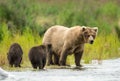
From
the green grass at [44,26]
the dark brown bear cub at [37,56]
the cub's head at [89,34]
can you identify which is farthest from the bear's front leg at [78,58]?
the dark brown bear cub at [37,56]

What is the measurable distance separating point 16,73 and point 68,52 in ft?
9.77

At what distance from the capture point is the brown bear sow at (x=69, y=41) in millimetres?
16891

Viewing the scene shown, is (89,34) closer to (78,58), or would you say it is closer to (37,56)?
(78,58)

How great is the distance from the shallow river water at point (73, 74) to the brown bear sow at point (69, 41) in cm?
74

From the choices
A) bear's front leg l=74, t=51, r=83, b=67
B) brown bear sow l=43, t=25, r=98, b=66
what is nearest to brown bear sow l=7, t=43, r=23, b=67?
brown bear sow l=43, t=25, r=98, b=66

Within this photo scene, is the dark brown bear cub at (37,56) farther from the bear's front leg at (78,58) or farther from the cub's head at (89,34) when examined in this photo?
the bear's front leg at (78,58)

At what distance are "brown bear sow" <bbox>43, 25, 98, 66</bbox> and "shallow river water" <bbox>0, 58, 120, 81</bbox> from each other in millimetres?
741

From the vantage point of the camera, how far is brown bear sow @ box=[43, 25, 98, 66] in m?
16.9

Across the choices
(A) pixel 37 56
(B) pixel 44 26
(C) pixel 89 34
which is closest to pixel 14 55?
(A) pixel 37 56

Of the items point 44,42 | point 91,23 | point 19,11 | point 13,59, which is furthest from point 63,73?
point 91,23

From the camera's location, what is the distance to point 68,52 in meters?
17.3

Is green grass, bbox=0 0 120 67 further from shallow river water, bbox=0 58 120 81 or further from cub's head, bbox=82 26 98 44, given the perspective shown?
shallow river water, bbox=0 58 120 81

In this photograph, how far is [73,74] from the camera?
14.6 m

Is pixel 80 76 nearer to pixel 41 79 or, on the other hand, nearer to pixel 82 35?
pixel 41 79
